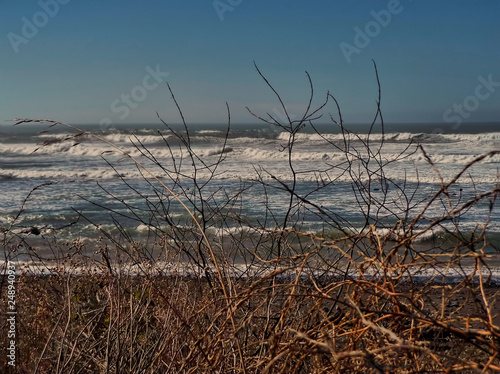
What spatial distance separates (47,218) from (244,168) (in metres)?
11.9

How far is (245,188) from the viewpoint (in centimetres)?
353

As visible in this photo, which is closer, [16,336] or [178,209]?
[16,336]

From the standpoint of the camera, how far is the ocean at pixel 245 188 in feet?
10.2

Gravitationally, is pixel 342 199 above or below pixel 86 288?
below

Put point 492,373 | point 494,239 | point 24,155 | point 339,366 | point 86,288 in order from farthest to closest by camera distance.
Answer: point 24,155, point 494,239, point 86,288, point 339,366, point 492,373

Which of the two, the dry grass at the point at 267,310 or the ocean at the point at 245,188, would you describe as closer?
the dry grass at the point at 267,310

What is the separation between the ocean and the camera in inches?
123

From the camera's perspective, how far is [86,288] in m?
3.82

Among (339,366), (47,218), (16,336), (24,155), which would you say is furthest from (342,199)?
(24,155)

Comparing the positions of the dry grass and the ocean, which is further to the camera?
the ocean

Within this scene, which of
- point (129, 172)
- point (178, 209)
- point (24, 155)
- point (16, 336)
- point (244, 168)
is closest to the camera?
point (16, 336)

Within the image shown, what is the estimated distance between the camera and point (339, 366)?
1.61 metres

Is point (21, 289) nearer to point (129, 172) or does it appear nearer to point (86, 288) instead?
point (86, 288)

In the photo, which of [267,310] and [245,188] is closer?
[267,310]
